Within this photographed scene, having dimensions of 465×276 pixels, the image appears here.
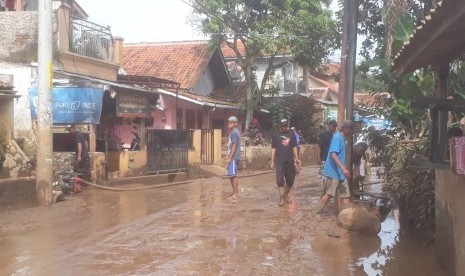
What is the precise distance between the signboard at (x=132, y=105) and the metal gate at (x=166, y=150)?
0.69m

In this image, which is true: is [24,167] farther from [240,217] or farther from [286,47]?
[286,47]

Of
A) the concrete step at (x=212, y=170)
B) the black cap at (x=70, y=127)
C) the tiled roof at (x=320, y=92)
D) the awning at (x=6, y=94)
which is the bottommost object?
the concrete step at (x=212, y=170)

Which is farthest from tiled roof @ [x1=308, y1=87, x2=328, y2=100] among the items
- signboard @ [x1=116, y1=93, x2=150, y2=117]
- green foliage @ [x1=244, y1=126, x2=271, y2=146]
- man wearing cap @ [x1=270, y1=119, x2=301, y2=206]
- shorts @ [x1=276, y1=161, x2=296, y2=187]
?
shorts @ [x1=276, y1=161, x2=296, y2=187]

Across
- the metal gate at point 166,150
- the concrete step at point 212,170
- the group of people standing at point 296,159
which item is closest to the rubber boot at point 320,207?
the group of people standing at point 296,159

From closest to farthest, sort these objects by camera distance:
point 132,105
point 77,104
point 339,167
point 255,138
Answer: point 339,167 < point 77,104 < point 132,105 < point 255,138

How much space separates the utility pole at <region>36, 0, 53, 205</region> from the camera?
10867 mm

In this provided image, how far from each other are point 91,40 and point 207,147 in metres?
5.81

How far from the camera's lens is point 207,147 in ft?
66.1


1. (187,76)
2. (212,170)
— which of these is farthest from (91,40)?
(187,76)

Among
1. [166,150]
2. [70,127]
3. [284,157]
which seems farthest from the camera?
[166,150]

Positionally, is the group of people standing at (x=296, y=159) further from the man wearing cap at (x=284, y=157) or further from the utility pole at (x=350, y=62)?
the utility pole at (x=350, y=62)

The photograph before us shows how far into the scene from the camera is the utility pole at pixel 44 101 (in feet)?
35.7

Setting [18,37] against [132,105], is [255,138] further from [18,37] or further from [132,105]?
[18,37]

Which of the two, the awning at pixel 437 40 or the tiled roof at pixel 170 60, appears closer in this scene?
the awning at pixel 437 40
